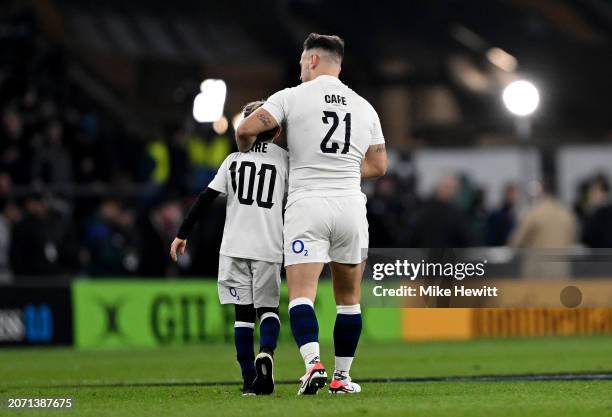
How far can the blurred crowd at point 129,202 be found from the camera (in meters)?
22.0

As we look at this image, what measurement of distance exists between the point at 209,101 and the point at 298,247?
1381 centimetres

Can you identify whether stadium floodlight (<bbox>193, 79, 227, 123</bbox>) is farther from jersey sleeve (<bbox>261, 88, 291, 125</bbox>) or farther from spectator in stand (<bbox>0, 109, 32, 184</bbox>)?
jersey sleeve (<bbox>261, 88, 291, 125</bbox>)

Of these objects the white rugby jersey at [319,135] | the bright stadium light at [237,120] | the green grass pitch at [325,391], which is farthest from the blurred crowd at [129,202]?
the white rugby jersey at [319,135]

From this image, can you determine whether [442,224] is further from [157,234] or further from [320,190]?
[320,190]

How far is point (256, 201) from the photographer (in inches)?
433

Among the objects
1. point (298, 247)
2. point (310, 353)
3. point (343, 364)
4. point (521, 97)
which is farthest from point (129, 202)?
point (310, 353)

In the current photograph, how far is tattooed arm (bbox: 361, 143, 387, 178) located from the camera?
10.8 m

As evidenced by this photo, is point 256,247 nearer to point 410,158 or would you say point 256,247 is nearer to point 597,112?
point 410,158

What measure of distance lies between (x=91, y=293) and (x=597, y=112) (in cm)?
1459

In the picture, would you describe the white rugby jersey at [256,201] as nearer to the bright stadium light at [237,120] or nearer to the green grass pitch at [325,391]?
the bright stadium light at [237,120]

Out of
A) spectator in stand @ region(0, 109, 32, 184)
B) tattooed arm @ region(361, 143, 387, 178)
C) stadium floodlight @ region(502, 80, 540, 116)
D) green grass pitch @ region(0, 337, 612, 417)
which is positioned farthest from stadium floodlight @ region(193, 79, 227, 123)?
tattooed arm @ region(361, 143, 387, 178)

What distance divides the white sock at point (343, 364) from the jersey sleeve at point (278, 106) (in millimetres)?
1681

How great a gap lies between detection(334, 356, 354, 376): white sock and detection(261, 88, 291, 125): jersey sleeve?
168cm

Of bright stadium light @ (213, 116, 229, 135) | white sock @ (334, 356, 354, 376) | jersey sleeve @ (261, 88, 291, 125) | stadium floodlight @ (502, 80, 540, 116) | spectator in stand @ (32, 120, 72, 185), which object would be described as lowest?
white sock @ (334, 356, 354, 376)
